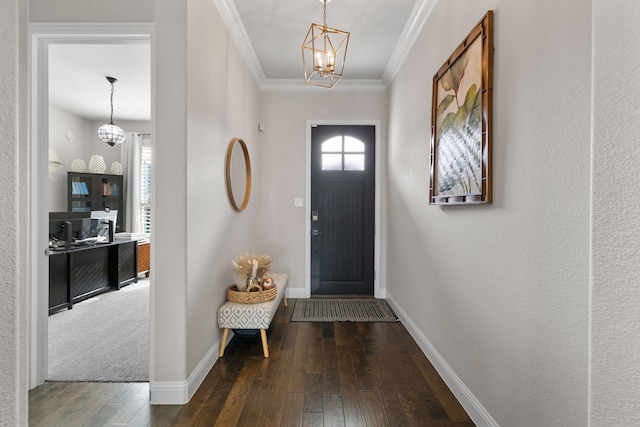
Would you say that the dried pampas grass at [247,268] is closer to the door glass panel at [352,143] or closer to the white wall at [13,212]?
the white wall at [13,212]

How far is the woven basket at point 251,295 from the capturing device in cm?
258

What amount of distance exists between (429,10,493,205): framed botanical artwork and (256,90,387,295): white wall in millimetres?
1985

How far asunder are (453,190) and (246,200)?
214cm

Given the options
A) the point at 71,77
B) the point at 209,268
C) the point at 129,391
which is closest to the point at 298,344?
the point at 209,268

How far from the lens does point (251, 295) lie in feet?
8.47

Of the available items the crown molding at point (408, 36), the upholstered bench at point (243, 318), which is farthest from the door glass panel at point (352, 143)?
the upholstered bench at point (243, 318)

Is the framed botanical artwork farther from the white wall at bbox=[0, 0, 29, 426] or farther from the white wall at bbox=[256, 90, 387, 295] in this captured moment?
the white wall at bbox=[256, 90, 387, 295]

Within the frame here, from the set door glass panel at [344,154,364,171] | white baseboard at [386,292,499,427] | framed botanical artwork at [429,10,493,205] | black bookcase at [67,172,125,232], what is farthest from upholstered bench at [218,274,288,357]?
black bookcase at [67,172,125,232]

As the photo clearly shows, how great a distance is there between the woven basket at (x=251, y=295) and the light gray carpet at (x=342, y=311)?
794 millimetres

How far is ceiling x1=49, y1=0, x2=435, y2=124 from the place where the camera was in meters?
2.67

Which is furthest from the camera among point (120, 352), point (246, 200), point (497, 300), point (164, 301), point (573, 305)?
point (246, 200)

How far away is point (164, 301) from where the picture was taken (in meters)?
1.91

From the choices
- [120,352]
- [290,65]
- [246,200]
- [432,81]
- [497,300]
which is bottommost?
[120,352]

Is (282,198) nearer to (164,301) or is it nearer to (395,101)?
(395,101)
